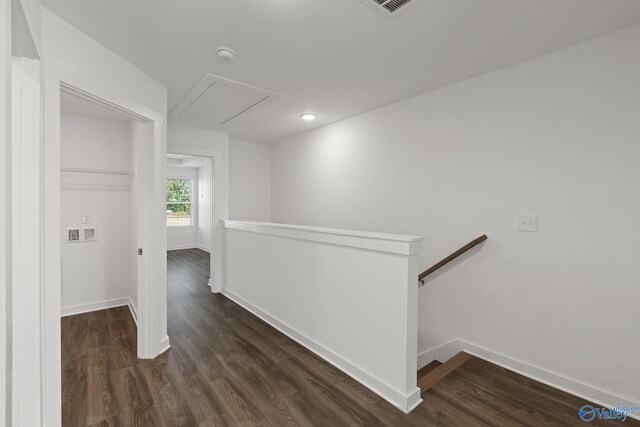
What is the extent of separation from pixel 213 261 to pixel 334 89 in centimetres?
304

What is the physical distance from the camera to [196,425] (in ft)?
5.98

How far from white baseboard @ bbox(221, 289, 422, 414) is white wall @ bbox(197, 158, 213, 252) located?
508cm

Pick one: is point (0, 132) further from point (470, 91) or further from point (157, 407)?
point (470, 91)

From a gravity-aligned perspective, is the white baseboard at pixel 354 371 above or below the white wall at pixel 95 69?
below

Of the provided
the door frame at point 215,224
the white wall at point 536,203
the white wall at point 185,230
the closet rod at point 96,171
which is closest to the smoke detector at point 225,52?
the white wall at point 536,203

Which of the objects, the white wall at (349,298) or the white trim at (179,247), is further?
the white trim at (179,247)

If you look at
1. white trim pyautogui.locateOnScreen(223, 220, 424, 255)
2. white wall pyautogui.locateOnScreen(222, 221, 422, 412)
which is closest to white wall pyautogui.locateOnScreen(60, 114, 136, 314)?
white wall pyautogui.locateOnScreen(222, 221, 422, 412)

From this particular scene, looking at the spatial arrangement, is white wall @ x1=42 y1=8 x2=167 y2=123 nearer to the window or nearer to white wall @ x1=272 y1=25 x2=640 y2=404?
white wall @ x1=272 y1=25 x2=640 y2=404

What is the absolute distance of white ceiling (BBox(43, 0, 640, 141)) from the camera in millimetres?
1717

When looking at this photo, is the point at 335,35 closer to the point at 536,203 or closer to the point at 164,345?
the point at 536,203

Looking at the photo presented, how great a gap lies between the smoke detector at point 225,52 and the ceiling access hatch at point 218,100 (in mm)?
393

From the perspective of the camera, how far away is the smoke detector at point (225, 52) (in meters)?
2.15

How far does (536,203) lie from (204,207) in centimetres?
765

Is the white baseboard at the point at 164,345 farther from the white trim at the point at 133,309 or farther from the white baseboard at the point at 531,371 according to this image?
the white baseboard at the point at 531,371
